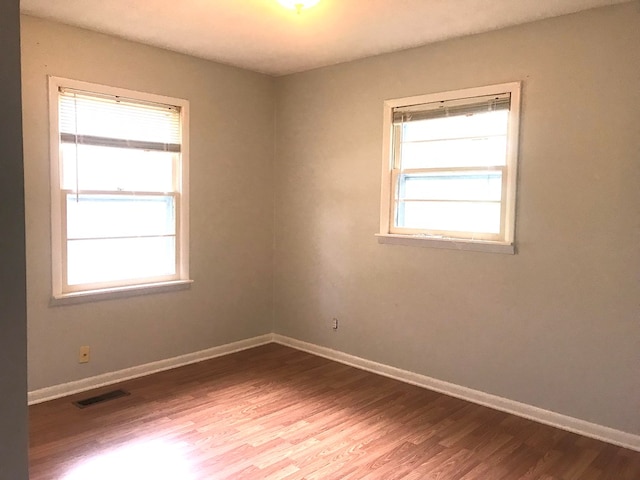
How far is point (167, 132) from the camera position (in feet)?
13.3

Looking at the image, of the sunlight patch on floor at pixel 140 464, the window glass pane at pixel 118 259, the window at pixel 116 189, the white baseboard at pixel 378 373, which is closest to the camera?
the sunlight patch on floor at pixel 140 464

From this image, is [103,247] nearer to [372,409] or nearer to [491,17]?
[372,409]

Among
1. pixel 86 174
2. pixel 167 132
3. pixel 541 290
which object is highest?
pixel 167 132

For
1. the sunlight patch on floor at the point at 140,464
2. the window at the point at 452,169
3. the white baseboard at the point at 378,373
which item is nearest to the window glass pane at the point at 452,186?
the window at the point at 452,169

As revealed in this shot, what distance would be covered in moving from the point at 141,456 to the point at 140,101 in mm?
2476

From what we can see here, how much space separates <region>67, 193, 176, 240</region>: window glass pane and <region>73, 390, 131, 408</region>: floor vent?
1112mm

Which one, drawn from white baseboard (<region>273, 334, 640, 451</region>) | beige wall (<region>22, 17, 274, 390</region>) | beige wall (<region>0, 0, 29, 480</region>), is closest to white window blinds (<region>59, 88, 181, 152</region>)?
beige wall (<region>22, 17, 274, 390</region>)

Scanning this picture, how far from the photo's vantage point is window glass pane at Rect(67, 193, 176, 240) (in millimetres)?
3607

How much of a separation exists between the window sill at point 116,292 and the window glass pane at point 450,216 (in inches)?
72.5

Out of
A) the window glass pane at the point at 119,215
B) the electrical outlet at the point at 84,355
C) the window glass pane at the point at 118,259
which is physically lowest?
the electrical outlet at the point at 84,355

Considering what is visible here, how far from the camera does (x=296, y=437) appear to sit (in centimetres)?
304

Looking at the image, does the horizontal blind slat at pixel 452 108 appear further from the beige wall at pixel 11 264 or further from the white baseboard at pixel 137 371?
the beige wall at pixel 11 264

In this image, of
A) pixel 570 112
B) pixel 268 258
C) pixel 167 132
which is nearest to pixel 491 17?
pixel 570 112

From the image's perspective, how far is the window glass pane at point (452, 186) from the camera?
3.51 m
